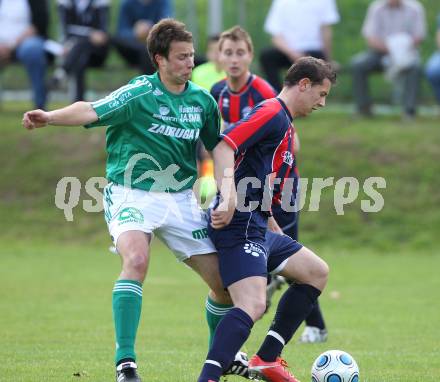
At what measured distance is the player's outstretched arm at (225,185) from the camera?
229 inches

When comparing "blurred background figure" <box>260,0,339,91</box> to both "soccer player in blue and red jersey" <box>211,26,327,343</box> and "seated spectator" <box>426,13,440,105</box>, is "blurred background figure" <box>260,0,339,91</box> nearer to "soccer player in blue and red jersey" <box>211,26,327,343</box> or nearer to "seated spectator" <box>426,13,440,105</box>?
"seated spectator" <box>426,13,440,105</box>

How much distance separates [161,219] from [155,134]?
0.54 metres

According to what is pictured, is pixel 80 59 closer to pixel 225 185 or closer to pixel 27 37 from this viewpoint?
pixel 27 37

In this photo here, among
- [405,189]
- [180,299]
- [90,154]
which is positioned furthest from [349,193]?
[180,299]

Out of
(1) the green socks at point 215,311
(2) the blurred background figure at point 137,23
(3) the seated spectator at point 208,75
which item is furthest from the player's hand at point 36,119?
(2) the blurred background figure at point 137,23

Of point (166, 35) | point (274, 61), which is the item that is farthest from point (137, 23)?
point (166, 35)

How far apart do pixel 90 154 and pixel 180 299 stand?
6.82 m

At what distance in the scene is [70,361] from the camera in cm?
694

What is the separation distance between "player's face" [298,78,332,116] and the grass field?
1.80m

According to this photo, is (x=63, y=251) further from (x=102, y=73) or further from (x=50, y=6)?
(x=50, y=6)

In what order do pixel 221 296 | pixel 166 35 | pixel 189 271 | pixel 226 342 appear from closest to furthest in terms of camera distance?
1. pixel 226 342
2. pixel 166 35
3. pixel 221 296
4. pixel 189 271

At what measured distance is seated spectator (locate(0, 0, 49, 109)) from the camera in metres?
17.1

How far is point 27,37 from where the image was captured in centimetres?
1723

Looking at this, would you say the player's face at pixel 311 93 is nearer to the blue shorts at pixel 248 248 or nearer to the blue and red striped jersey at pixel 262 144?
the blue and red striped jersey at pixel 262 144
